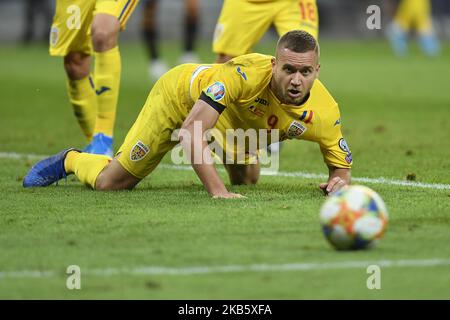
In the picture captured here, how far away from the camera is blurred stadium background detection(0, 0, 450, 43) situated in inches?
1224

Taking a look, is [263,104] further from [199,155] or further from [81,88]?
[81,88]

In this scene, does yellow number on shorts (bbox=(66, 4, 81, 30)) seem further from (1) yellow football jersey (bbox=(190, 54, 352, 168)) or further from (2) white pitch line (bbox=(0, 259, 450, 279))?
(2) white pitch line (bbox=(0, 259, 450, 279))

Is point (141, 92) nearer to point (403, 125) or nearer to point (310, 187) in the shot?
point (403, 125)

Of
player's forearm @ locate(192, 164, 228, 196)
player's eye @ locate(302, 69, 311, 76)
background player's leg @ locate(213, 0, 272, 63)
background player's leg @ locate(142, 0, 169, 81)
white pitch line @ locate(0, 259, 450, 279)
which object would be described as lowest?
white pitch line @ locate(0, 259, 450, 279)

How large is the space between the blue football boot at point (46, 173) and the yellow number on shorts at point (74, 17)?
157 centimetres

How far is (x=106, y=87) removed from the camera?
9141 mm

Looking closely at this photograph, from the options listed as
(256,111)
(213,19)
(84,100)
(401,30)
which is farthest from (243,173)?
(213,19)

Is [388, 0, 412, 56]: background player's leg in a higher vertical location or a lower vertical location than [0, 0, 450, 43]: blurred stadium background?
lower

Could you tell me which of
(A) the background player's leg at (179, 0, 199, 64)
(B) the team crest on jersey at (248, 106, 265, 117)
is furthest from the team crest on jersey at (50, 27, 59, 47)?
(A) the background player's leg at (179, 0, 199, 64)

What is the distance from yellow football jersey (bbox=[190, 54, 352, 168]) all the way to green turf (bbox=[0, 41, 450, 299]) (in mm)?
408

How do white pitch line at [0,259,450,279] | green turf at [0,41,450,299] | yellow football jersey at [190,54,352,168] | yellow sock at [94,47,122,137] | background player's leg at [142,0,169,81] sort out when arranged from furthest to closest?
background player's leg at [142,0,169,81] → yellow sock at [94,47,122,137] → yellow football jersey at [190,54,352,168] → white pitch line at [0,259,450,279] → green turf at [0,41,450,299]

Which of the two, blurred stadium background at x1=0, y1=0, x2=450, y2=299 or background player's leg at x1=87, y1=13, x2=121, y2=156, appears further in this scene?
background player's leg at x1=87, y1=13, x2=121, y2=156

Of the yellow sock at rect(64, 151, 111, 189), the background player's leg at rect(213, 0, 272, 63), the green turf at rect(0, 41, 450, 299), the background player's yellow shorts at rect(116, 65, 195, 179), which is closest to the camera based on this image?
the green turf at rect(0, 41, 450, 299)

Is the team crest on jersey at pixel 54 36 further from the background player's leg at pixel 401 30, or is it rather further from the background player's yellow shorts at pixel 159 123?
the background player's leg at pixel 401 30
